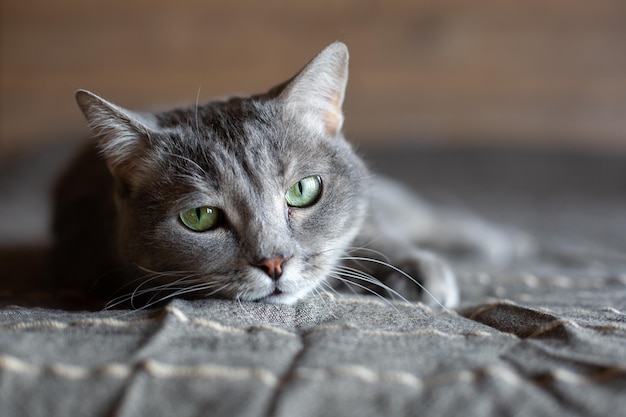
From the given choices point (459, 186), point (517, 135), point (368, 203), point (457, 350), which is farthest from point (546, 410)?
point (517, 135)

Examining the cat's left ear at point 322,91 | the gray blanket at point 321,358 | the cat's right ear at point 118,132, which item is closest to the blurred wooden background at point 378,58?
the cat's left ear at point 322,91

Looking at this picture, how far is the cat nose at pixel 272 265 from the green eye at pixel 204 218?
14 centimetres

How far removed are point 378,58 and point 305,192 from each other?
7.39ft

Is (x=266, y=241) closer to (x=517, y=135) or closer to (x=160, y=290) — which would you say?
(x=160, y=290)

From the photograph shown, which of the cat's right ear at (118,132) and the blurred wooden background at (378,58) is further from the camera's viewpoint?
the blurred wooden background at (378,58)

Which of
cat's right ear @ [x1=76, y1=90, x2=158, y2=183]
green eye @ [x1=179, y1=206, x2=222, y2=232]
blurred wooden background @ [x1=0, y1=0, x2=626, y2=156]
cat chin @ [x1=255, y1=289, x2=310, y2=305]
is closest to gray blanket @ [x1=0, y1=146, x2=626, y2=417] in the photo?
cat chin @ [x1=255, y1=289, x2=310, y2=305]

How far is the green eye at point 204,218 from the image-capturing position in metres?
1.19

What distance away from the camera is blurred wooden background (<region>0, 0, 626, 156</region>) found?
3.25 m

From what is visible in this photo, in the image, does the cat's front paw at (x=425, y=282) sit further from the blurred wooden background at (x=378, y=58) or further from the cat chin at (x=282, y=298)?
the blurred wooden background at (x=378, y=58)

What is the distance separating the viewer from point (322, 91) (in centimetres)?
138

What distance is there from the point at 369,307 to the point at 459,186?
174 centimetres

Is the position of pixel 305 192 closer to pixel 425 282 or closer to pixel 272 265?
pixel 272 265

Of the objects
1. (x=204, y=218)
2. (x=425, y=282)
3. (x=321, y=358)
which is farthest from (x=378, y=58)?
(x=321, y=358)

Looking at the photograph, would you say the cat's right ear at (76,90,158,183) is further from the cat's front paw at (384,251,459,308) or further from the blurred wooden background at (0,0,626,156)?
the blurred wooden background at (0,0,626,156)
